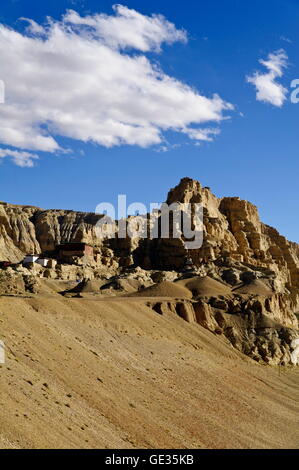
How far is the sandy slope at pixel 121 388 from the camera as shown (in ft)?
67.6

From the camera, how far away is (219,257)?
9612 centimetres

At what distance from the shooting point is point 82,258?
10075cm

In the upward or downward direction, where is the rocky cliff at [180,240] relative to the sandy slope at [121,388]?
upward

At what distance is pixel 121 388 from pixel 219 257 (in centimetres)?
6995

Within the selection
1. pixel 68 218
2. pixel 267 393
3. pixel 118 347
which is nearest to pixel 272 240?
pixel 68 218

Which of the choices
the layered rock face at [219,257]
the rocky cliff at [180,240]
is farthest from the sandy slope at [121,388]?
the rocky cliff at [180,240]

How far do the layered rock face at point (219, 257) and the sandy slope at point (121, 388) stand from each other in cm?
998

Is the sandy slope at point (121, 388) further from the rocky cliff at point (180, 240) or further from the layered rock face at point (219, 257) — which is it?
the rocky cliff at point (180, 240)

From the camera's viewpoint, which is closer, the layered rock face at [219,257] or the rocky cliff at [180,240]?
the layered rock face at [219,257]

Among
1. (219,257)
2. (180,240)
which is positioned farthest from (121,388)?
(180,240)

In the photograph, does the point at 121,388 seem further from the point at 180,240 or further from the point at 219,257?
the point at 180,240

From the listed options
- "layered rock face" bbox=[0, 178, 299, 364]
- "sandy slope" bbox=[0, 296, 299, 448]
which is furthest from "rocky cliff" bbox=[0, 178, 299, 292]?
"sandy slope" bbox=[0, 296, 299, 448]

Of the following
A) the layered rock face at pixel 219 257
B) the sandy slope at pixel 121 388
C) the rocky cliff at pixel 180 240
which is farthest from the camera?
the rocky cliff at pixel 180 240

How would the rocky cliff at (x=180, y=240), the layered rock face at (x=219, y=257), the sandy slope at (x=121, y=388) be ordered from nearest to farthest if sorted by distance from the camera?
1. the sandy slope at (x=121, y=388)
2. the layered rock face at (x=219, y=257)
3. the rocky cliff at (x=180, y=240)
